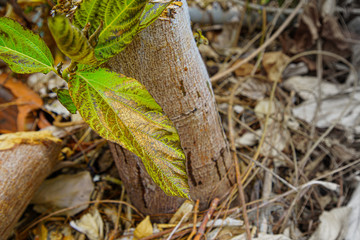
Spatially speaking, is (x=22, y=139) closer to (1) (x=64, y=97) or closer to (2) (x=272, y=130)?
(1) (x=64, y=97)

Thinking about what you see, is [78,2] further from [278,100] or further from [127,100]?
[278,100]

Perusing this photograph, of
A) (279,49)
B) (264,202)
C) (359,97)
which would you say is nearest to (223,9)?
(279,49)

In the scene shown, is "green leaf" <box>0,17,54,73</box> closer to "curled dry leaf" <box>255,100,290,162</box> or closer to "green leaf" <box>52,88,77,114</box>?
"green leaf" <box>52,88,77,114</box>

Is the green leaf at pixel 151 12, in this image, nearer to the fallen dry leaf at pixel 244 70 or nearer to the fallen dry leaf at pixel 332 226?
the fallen dry leaf at pixel 332 226

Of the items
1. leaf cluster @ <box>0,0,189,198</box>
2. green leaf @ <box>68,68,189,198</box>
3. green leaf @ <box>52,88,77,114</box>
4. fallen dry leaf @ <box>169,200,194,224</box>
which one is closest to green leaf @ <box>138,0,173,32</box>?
leaf cluster @ <box>0,0,189,198</box>

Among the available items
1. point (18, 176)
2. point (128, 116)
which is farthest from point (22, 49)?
point (18, 176)

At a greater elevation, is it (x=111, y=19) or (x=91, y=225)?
(x=111, y=19)
